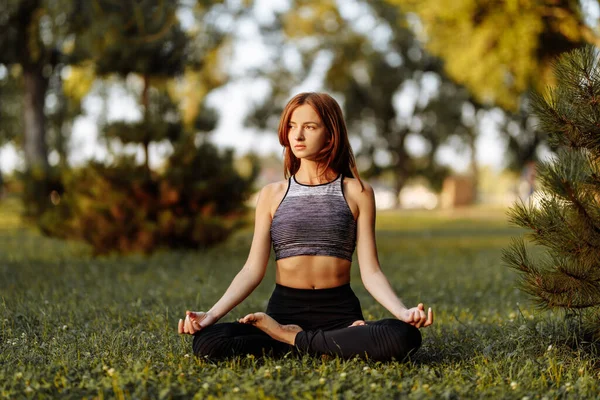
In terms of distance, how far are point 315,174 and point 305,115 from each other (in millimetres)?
382

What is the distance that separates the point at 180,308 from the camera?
5.76m

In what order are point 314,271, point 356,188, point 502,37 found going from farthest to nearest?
point 502,37, point 356,188, point 314,271

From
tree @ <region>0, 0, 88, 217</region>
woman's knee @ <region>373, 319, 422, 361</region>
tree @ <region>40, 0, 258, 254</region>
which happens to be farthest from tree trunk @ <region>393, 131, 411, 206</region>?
woman's knee @ <region>373, 319, 422, 361</region>

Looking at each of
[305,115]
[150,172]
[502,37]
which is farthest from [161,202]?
[502,37]

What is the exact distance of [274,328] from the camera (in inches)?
152

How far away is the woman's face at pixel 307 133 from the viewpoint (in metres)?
4.00

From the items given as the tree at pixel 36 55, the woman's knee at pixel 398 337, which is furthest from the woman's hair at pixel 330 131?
the tree at pixel 36 55

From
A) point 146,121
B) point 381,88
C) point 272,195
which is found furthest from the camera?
point 381,88

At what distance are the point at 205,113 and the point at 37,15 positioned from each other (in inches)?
181

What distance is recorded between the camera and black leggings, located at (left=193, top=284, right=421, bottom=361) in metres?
3.66

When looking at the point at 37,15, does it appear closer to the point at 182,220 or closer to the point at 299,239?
the point at 182,220

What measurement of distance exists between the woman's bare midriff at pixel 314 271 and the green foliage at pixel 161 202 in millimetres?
6484

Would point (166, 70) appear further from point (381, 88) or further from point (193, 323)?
point (381, 88)

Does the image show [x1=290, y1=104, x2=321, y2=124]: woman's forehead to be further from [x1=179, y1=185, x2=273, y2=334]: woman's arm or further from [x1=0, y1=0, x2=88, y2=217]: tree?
[x1=0, y1=0, x2=88, y2=217]: tree
